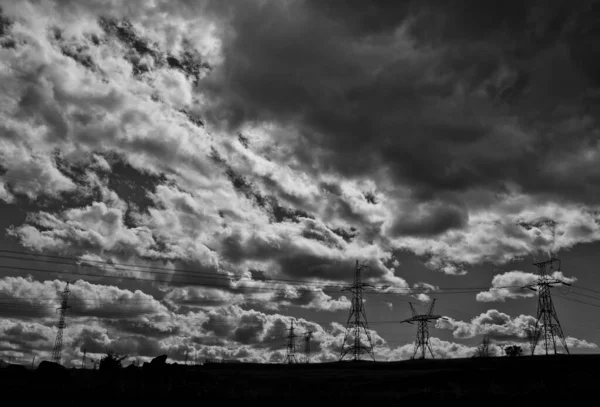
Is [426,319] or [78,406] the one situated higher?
[426,319]

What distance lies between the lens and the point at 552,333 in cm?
10988

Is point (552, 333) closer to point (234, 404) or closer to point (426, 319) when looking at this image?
point (426, 319)

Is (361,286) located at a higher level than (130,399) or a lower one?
higher

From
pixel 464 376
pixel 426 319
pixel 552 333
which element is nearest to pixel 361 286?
pixel 426 319

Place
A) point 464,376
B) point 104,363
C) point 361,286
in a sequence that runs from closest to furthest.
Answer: point 464,376 < point 104,363 < point 361,286

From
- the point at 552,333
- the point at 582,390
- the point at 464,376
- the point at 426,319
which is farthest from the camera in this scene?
the point at 426,319

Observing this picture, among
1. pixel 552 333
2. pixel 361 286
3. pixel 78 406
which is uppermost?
pixel 361 286

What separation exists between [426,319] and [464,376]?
74623mm

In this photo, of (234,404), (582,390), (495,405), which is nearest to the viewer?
(495,405)

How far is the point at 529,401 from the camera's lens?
113ft

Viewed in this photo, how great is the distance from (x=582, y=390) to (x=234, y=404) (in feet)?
81.7

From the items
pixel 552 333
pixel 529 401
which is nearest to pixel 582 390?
pixel 529 401

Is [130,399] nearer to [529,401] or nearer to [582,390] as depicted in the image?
[529,401]

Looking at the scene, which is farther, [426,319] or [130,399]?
[426,319]
